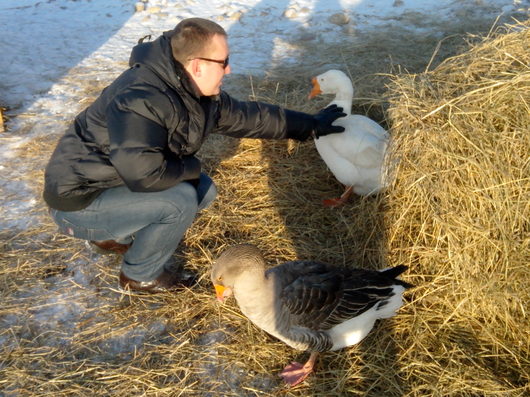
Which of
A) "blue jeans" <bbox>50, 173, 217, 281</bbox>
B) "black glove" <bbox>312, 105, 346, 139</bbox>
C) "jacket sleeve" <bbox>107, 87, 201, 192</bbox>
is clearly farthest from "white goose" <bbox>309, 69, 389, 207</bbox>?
"jacket sleeve" <bbox>107, 87, 201, 192</bbox>

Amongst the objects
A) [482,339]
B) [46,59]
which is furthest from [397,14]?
[482,339]

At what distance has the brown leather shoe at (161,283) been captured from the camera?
3.33 meters

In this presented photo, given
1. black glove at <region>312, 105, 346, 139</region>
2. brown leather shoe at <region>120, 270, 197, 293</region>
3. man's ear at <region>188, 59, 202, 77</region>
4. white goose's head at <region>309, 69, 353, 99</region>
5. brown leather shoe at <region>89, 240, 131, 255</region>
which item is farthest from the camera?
white goose's head at <region>309, 69, 353, 99</region>

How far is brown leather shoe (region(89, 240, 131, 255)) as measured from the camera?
343 centimetres

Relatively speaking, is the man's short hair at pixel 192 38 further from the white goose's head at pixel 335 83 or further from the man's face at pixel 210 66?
the white goose's head at pixel 335 83

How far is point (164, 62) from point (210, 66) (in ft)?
0.88

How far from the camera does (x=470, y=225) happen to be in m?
2.82

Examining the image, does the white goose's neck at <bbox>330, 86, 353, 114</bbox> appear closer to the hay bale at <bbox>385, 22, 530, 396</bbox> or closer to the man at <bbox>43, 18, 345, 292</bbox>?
the hay bale at <bbox>385, 22, 530, 396</bbox>

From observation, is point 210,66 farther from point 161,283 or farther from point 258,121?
point 161,283

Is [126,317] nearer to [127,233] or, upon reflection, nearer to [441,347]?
[127,233]

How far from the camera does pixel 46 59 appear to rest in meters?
7.15

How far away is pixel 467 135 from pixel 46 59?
257 inches

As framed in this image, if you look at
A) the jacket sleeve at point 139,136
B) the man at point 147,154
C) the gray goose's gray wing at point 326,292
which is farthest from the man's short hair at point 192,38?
the gray goose's gray wing at point 326,292

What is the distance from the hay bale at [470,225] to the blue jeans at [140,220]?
1.52 m
